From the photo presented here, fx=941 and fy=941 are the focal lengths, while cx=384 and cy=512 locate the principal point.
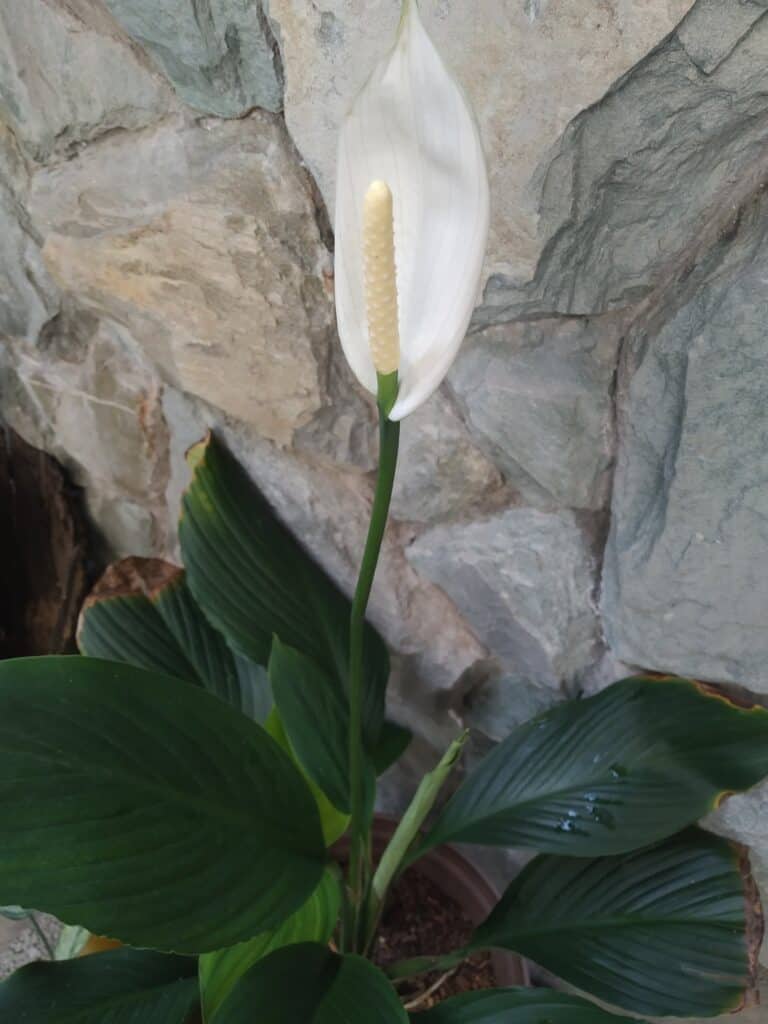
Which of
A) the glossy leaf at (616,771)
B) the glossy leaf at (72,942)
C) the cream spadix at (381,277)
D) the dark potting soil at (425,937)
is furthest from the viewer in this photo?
the dark potting soil at (425,937)

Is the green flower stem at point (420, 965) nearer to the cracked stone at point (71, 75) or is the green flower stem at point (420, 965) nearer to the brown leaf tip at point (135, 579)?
the brown leaf tip at point (135, 579)

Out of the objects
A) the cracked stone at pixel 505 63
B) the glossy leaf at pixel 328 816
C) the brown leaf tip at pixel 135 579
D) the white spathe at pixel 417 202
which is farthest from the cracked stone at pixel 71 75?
the glossy leaf at pixel 328 816

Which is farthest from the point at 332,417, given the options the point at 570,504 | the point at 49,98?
the point at 49,98

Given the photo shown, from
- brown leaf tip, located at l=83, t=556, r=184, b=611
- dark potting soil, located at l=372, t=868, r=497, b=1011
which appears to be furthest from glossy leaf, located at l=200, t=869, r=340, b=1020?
brown leaf tip, located at l=83, t=556, r=184, b=611

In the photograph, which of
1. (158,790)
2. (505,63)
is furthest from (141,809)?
(505,63)

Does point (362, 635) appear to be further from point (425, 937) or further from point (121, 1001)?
point (425, 937)

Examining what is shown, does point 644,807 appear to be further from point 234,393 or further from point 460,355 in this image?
point 234,393
